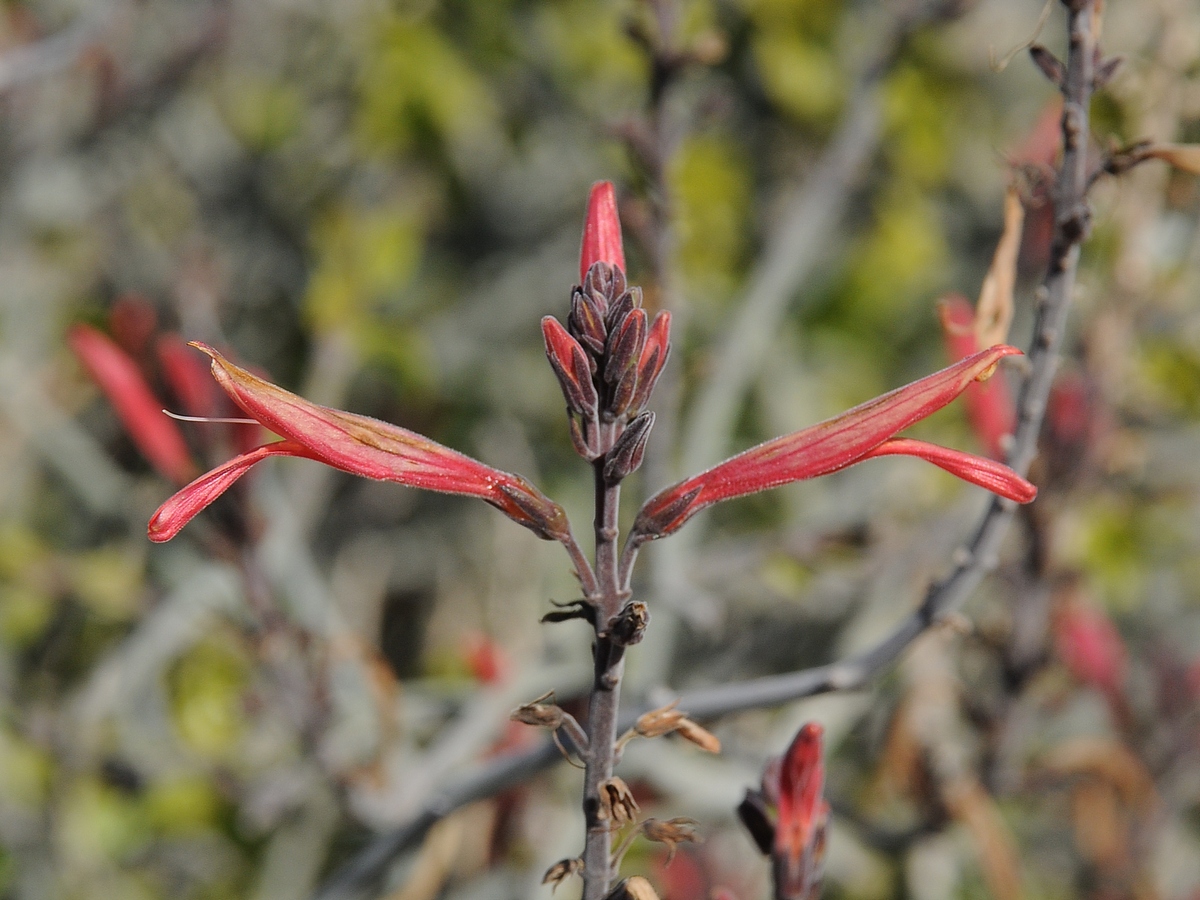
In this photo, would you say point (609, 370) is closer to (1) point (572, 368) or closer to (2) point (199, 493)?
(1) point (572, 368)

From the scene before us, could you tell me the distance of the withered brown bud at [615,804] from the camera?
678 millimetres

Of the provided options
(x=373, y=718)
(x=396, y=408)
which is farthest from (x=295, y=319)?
(x=373, y=718)

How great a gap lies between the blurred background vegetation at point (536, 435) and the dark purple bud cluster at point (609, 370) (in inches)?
15.7

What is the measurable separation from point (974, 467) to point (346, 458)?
40cm

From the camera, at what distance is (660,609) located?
186cm

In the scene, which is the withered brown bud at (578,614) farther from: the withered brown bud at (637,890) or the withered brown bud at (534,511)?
the withered brown bud at (637,890)

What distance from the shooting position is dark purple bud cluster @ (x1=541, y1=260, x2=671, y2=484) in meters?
0.69

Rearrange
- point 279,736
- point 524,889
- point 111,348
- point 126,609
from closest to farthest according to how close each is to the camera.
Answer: point 111,348 < point 524,889 < point 126,609 < point 279,736

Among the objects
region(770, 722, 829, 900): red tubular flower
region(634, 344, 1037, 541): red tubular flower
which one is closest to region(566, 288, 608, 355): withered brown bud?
region(634, 344, 1037, 541): red tubular flower

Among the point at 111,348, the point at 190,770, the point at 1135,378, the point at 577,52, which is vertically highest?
the point at 577,52

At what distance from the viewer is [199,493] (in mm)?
706

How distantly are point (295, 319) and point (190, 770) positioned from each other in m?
1.69

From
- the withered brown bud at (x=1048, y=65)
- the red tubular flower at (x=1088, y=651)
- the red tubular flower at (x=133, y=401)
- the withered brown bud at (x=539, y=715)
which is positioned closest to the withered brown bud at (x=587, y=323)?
the withered brown bud at (x=539, y=715)

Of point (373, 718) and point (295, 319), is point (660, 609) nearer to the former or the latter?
point (373, 718)
